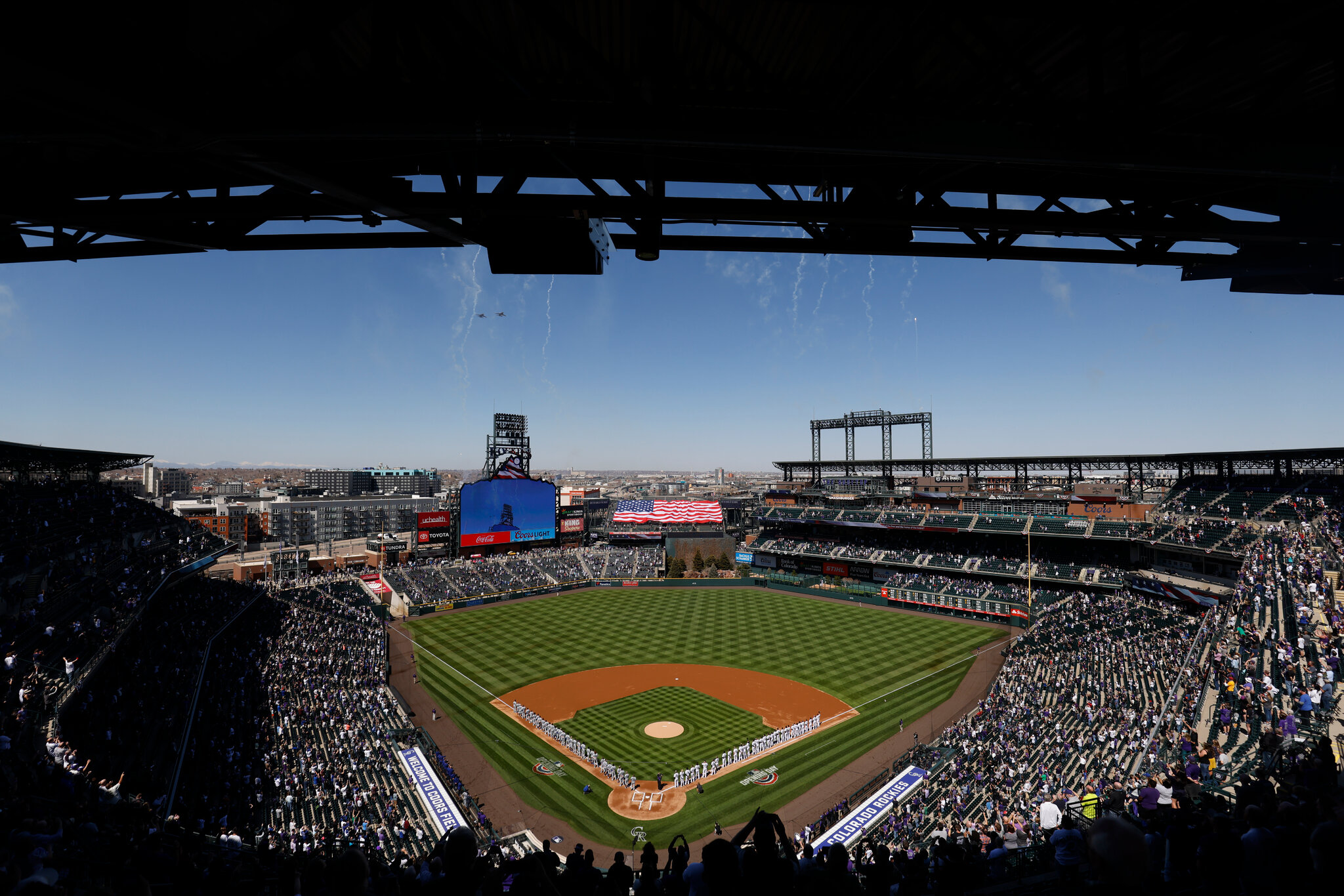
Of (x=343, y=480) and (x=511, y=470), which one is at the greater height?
(x=511, y=470)

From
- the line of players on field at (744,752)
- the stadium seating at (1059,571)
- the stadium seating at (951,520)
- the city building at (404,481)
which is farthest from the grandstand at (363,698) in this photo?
the city building at (404,481)

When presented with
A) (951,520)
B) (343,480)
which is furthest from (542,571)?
(343,480)

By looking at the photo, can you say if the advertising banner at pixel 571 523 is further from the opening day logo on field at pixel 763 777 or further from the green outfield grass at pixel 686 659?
the opening day logo on field at pixel 763 777

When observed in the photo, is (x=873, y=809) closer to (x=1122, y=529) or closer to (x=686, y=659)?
(x=686, y=659)

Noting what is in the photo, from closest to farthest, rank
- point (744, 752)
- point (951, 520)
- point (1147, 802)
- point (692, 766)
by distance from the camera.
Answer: point (1147, 802) → point (692, 766) → point (744, 752) → point (951, 520)

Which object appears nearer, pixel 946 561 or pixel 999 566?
pixel 999 566

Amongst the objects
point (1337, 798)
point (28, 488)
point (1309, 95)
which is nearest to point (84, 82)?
point (1309, 95)

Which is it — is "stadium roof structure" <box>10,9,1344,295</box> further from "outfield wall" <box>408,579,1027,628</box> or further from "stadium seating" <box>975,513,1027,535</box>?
"stadium seating" <box>975,513,1027,535</box>
